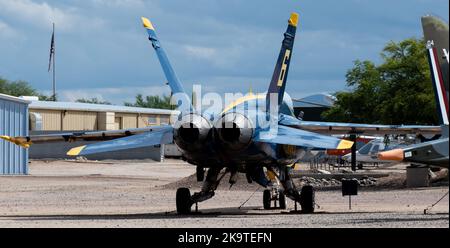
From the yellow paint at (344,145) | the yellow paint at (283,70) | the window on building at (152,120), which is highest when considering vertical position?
the yellow paint at (283,70)

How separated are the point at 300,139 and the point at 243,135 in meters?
1.41

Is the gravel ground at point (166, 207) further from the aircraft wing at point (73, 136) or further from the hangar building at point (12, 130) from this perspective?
the hangar building at point (12, 130)

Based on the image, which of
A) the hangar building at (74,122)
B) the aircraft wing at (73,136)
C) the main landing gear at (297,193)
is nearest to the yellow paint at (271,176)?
the main landing gear at (297,193)

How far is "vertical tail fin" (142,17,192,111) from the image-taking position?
83.4 feet

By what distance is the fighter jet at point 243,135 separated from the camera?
2431cm

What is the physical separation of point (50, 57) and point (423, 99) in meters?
74.3

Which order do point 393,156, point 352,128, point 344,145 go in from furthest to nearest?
point 352,128
point 344,145
point 393,156

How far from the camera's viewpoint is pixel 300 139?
2436cm

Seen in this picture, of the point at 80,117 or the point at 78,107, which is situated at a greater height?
the point at 78,107

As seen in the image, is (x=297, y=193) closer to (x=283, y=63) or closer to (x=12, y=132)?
(x=283, y=63)

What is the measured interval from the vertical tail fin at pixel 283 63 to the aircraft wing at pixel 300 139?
3.96 feet

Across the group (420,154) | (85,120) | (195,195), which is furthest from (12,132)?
(420,154)
